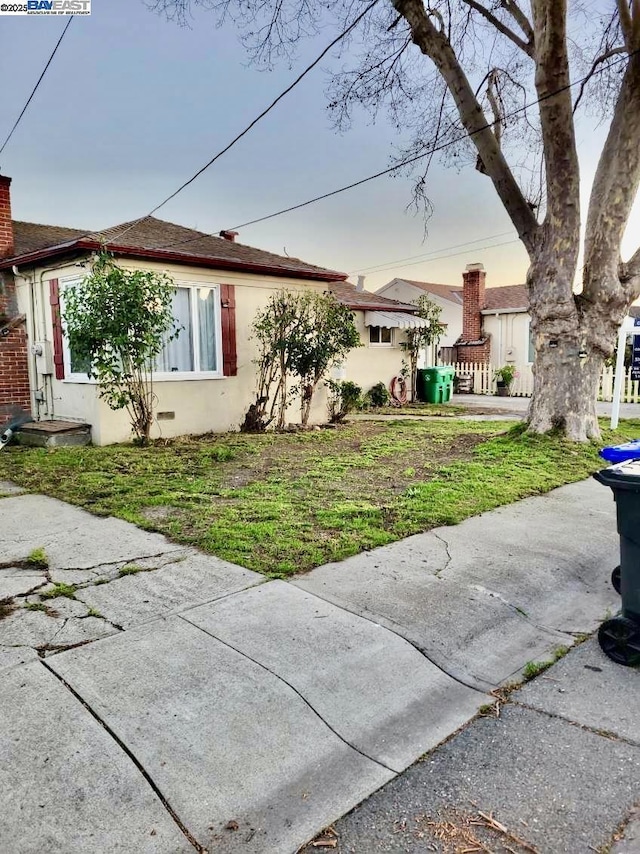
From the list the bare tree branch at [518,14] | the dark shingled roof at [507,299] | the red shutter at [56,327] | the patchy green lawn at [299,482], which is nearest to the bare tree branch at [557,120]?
the bare tree branch at [518,14]

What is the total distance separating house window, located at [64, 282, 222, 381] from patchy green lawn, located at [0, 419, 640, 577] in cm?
129

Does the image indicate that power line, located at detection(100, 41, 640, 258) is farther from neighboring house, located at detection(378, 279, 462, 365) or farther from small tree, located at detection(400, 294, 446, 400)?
neighboring house, located at detection(378, 279, 462, 365)

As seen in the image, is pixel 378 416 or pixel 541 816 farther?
pixel 378 416

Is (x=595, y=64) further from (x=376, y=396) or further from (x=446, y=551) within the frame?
(x=446, y=551)

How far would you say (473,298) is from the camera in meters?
21.9

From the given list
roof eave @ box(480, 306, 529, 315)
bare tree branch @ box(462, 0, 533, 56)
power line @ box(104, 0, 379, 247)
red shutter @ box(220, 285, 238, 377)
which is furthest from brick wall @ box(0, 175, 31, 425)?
roof eave @ box(480, 306, 529, 315)

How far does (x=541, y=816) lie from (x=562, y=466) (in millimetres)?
6001

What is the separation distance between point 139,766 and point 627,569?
95.0 inches

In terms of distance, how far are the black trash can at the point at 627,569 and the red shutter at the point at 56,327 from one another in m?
8.64

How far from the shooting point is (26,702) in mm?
2410

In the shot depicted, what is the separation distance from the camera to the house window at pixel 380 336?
53.5ft

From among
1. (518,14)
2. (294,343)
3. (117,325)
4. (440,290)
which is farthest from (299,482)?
(440,290)

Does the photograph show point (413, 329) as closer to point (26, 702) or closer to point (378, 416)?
point (378, 416)

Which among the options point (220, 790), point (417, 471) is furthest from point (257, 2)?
point (220, 790)
